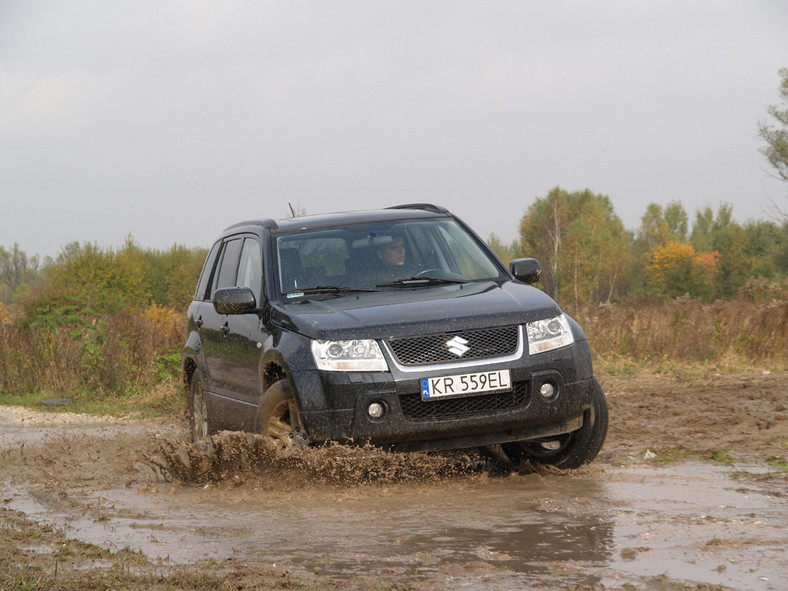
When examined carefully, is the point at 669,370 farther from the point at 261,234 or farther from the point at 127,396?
the point at 127,396

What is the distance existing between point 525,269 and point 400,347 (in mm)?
1746

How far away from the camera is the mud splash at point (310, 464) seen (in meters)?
5.56

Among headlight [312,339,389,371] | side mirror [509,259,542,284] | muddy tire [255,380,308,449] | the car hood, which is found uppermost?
side mirror [509,259,542,284]

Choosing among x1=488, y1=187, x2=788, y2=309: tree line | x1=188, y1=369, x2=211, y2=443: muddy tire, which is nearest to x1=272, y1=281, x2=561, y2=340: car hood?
x1=188, y1=369, x2=211, y2=443: muddy tire

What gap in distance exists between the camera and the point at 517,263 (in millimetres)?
6980

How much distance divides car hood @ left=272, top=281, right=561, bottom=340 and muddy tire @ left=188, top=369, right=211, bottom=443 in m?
2.07

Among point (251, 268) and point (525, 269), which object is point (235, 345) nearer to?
point (251, 268)

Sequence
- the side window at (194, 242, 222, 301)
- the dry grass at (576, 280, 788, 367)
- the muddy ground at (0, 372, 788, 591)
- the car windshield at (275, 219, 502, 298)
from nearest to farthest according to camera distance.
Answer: the muddy ground at (0, 372, 788, 591), the car windshield at (275, 219, 502, 298), the side window at (194, 242, 222, 301), the dry grass at (576, 280, 788, 367)

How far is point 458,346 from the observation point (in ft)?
18.2

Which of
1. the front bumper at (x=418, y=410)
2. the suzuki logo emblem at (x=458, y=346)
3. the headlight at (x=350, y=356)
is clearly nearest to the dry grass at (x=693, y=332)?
the front bumper at (x=418, y=410)

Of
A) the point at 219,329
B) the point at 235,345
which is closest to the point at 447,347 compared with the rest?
the point at 235,345

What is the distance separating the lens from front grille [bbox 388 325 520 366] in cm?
552

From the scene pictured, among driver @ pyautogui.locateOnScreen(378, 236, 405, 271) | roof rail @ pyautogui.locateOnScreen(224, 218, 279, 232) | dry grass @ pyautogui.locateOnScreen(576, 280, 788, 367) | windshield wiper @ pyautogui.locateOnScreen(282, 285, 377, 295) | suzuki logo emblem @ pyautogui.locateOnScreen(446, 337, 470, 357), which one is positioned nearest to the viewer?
suzuki logo emblem @ pyautogui.locateOnScreen(446, 337, 470, 357)

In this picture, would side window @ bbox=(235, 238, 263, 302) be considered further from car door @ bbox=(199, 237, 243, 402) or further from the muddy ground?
the muddy ground
